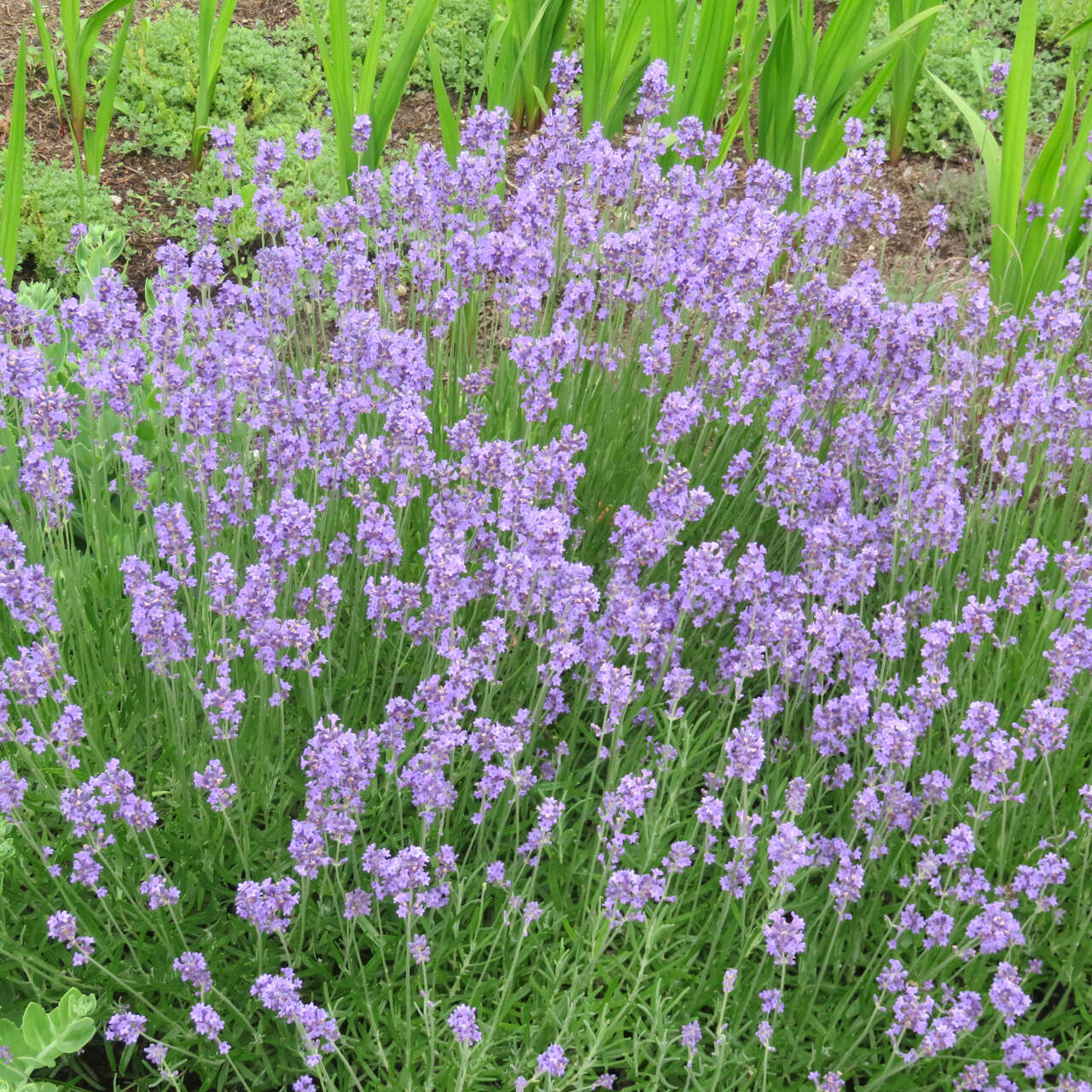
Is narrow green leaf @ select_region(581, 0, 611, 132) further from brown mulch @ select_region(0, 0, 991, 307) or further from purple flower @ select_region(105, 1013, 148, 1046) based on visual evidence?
purple flower @ select_region(105, 1013, 148, 1046)

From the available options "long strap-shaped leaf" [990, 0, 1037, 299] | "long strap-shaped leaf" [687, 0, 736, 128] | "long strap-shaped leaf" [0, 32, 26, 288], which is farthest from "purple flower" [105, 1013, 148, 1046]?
"long strap-shaped leaf" [687, 0, 736, 128]

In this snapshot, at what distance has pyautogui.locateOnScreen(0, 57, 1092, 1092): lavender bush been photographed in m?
2.18

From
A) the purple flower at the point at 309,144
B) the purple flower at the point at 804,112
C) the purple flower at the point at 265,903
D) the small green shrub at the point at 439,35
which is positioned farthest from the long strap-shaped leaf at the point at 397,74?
the purple flower at the point at 265,903

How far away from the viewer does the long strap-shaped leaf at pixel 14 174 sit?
363 cm

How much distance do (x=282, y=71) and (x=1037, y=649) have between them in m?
5.16

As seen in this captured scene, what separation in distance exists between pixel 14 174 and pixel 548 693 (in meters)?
2.52

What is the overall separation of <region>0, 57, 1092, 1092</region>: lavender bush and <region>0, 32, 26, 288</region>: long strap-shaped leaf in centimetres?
75

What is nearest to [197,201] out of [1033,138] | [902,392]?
[902,392]

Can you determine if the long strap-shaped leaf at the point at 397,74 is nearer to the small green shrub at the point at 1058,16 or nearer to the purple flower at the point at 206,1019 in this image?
the purple flower at the point at 206,1019

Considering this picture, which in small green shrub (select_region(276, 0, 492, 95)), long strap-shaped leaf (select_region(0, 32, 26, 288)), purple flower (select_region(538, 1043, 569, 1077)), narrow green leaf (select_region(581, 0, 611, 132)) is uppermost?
small green shrub (select_region(276, 0, 492, 95))

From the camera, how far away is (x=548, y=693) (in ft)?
8.93

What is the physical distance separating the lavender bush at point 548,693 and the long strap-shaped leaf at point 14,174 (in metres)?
0.75

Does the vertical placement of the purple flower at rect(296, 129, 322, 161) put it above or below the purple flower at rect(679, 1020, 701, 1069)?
above

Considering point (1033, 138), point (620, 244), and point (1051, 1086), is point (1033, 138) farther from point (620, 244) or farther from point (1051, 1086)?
point (1051, 1086)
